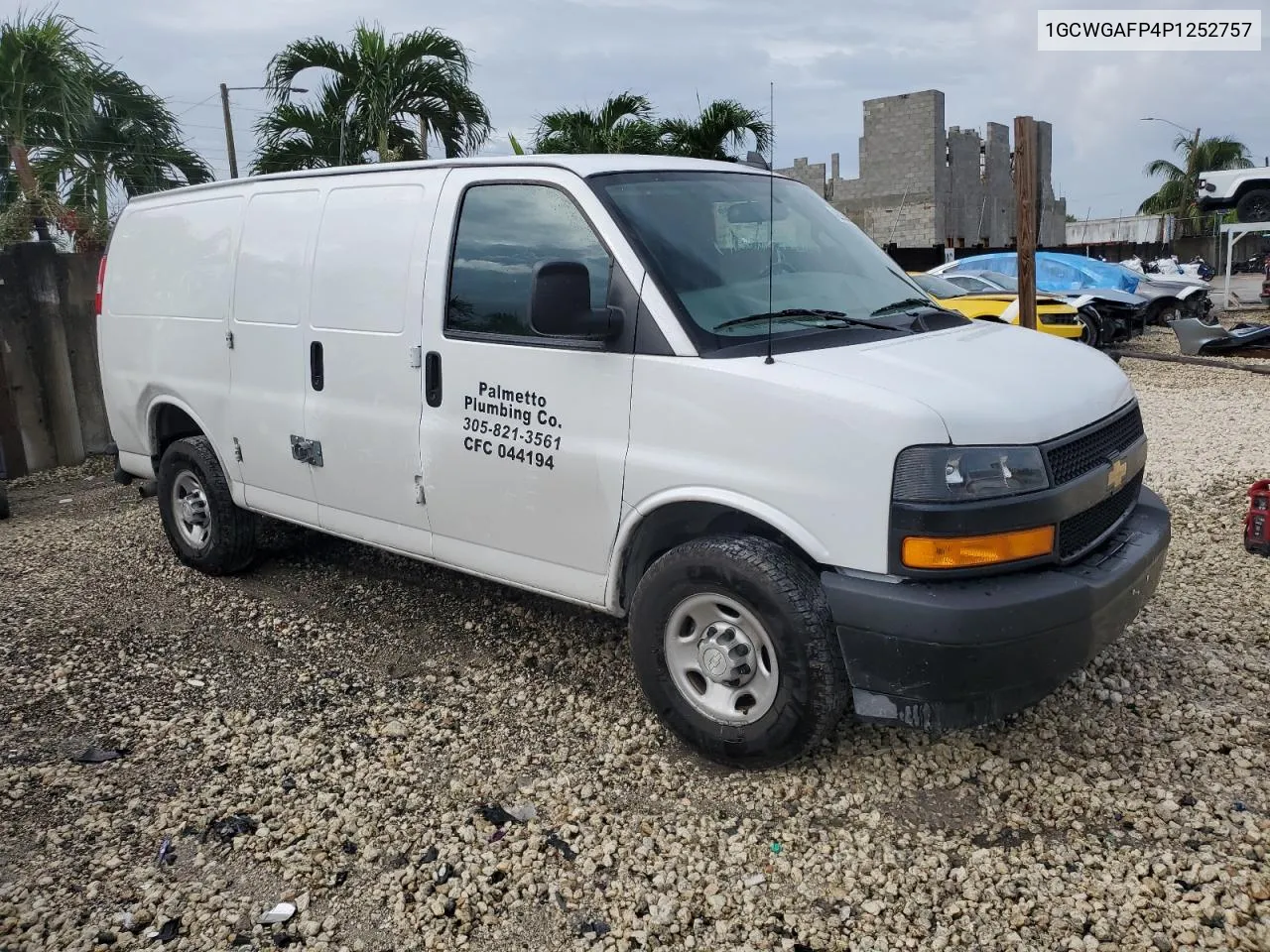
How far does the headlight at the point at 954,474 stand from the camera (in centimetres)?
305

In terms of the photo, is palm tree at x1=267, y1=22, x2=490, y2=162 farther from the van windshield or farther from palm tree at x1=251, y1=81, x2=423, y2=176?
the van windshield

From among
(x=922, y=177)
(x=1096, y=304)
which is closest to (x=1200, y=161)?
(x=922, y=177)

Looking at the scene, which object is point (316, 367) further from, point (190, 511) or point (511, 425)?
point (190, 511)

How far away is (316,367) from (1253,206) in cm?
1953

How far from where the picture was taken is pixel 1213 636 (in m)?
4.66

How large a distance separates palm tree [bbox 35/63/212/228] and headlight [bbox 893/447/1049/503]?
12.8 m

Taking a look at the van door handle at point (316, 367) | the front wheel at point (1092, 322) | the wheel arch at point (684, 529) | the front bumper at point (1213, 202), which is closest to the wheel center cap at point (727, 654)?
the wheel arch at point (684, 529)

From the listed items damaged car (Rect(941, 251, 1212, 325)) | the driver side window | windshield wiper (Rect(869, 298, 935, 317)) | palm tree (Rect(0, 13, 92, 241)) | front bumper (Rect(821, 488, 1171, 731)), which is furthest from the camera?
damaged car (Rect(941, 251, 1212, 325))

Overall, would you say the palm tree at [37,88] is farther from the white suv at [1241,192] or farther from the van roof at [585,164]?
the white suv at [1241,192]

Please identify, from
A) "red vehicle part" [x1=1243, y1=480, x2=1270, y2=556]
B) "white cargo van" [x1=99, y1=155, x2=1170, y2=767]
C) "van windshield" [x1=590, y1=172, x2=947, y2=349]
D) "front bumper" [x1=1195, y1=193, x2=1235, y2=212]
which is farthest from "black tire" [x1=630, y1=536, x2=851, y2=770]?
"front bumper" [x1=1195, y1=193, x2=1235, y2=212]

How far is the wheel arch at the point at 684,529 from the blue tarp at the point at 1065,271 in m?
17.5

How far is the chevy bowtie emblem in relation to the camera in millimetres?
3539

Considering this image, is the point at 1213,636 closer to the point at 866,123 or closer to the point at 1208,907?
the point at 1208,907

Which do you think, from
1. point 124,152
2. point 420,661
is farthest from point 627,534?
point 124,152
